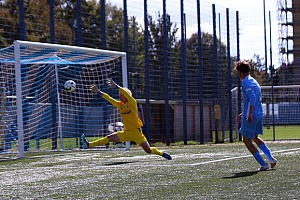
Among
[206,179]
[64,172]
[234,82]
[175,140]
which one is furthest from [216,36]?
[206,179]

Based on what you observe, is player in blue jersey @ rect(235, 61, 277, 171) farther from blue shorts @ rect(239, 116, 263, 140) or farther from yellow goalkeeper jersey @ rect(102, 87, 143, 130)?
yellow goalkeeper jersey @ rect(102, 87, 143, 130)

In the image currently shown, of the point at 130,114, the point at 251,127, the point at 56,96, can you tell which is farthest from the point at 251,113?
the point at 56,96

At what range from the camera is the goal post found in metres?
16.5

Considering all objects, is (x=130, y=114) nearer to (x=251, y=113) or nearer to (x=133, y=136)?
→ (x=133, y=136)

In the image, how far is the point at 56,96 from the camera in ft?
60.5

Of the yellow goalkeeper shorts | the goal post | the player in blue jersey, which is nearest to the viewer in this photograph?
the player in blue jersey

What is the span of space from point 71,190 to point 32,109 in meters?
10.4

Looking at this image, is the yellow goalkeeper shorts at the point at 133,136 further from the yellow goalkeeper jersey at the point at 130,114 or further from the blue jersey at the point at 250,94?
the blue jersey at the point at 250,94

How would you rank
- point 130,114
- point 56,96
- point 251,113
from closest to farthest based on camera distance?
point 251,113 < point 130,114 < point 56,96

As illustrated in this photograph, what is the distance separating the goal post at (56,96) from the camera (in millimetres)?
16531

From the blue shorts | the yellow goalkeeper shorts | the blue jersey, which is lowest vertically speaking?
the yellow goalkeeper shorts

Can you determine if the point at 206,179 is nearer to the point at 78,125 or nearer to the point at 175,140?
the point at 78,125

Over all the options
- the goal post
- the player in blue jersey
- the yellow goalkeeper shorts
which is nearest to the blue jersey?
the player in blue jersey

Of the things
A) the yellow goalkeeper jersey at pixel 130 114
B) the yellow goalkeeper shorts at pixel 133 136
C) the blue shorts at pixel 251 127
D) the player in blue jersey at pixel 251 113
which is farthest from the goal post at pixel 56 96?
the blue shorts at pixel 251 127
